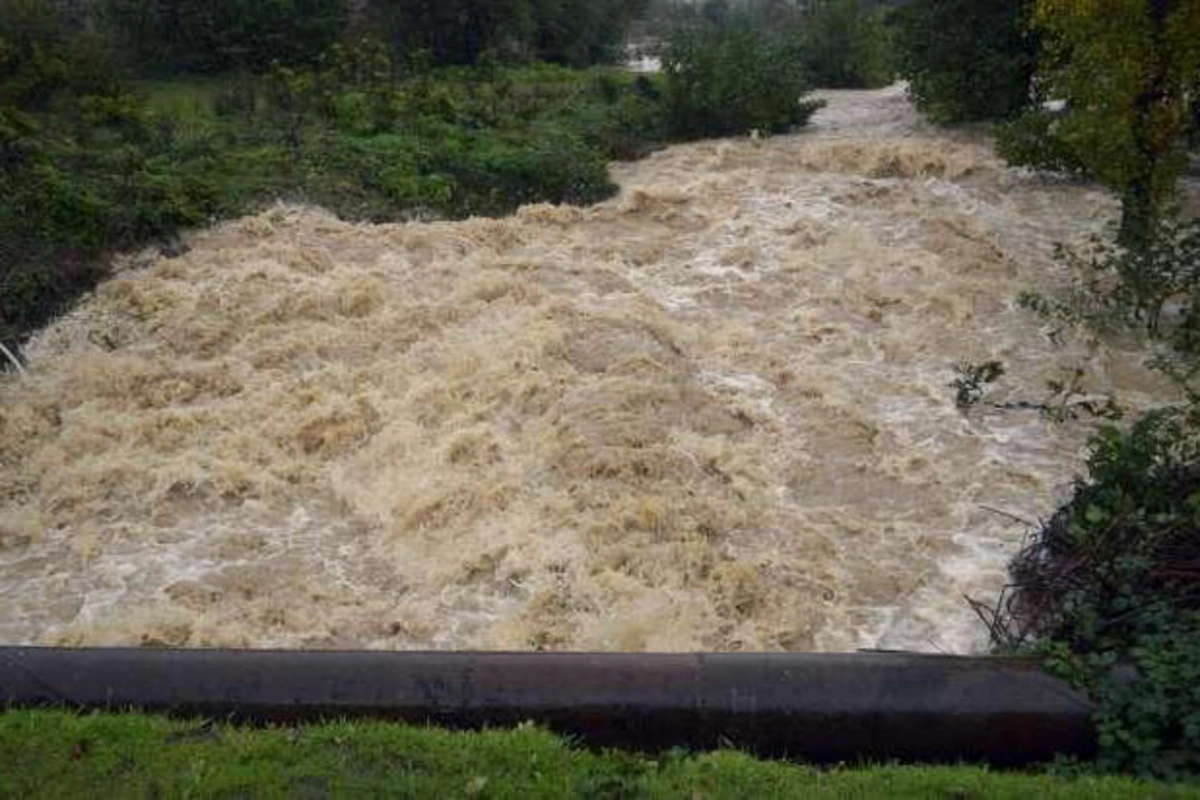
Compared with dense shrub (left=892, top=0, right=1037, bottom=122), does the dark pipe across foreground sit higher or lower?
lower

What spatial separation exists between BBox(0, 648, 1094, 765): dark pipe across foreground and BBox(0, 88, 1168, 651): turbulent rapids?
1493 mm

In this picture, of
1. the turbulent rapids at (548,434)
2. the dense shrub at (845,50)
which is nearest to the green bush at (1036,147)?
the turbulent rapids at (548,434)

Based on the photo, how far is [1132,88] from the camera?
1056cm

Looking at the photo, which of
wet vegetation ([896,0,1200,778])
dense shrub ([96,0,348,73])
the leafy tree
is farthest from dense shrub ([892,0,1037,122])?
dense shrub ([96,0,348,73])

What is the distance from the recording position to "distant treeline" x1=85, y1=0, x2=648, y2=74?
20859mm

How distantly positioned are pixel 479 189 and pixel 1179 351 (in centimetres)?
817

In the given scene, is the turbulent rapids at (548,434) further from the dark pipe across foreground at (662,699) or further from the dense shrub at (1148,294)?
the dark pipe across foreground at (662,699)

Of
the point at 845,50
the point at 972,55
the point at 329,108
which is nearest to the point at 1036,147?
the point at 972,55

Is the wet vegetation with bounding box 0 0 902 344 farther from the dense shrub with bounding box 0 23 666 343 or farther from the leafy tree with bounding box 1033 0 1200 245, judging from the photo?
the leafy tree with bounding box 1033 0 1200 245

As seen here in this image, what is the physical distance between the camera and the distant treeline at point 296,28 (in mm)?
20859

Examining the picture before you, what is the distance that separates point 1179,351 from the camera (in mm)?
10203

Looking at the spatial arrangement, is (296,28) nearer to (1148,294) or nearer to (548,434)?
(548,434)

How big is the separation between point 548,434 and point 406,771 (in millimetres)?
4495

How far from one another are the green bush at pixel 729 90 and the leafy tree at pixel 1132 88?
279 inches
